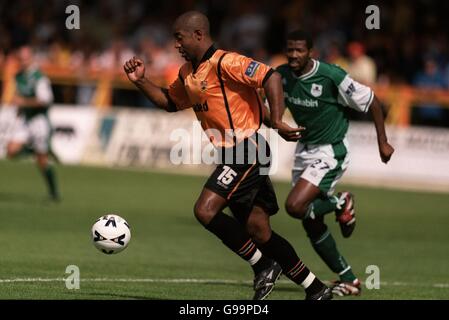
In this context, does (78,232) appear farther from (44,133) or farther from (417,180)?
(417,180)

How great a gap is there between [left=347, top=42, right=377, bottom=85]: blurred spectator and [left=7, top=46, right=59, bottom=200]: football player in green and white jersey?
756 centimetres

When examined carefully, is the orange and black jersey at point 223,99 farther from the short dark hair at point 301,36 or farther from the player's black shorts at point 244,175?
the short dark hair at point 301,36

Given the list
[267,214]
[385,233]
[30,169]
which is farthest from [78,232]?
[30,169]

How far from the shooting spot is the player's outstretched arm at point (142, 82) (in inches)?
419

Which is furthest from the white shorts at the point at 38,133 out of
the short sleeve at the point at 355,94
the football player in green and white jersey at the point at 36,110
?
the short sleeve at the point at 355,94

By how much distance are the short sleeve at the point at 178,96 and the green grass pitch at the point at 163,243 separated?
1.73 metres

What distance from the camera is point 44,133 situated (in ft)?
64.8

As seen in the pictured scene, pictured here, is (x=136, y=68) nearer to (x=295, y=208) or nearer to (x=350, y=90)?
(x=295, y=208)

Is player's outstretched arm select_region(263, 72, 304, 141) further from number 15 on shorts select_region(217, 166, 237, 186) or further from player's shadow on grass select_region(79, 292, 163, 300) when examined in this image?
player's shadow on grass select_region(79, 292, 163, 300)

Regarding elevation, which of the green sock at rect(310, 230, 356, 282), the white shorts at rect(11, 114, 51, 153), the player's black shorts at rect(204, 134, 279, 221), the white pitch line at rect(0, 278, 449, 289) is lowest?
the white shorts at rect(11, 114, 51, 153)

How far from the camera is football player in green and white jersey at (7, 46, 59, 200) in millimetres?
19578

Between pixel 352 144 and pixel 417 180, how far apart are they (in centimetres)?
155

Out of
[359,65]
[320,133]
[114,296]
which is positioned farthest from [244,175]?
[359,65]

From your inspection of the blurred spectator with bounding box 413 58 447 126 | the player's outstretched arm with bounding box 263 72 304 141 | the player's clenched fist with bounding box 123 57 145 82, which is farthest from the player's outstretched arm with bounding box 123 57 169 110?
the blurred spectator with bounding box 413 58 447 126
